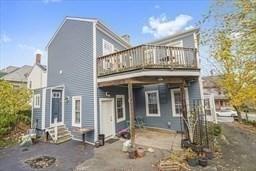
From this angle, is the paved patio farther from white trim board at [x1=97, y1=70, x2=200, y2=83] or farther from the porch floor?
white trim board at [x1=97, y1=70, x2=200, y2=83]

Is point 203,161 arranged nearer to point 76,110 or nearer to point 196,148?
point 196,148

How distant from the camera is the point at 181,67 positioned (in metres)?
8.69

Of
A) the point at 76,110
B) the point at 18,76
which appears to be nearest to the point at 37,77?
the point at 18,76

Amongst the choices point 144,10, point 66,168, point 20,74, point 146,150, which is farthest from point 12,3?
point 20,74

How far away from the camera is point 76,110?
1054 centimetres

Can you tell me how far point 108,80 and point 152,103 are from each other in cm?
474

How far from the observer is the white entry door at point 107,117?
9.83 metres

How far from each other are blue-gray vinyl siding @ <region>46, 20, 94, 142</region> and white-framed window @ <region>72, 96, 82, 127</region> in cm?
27

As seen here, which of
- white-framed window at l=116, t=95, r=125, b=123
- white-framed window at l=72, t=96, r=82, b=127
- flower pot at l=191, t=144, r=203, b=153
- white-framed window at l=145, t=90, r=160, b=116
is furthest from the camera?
white-framed window at l=145, t=90, r=160, b=116

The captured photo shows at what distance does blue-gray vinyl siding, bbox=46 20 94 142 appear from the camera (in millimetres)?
9930

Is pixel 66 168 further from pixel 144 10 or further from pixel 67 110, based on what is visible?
pixel 144 10

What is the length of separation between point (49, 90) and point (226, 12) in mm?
10210

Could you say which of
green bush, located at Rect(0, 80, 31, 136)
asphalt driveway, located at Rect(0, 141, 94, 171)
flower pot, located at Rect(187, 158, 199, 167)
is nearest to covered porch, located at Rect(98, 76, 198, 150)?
flower pot, located at Rect(187, 158, 199, 167)

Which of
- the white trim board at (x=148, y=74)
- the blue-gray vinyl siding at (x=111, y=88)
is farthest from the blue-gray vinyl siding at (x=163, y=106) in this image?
the white trim board at (x=148, y=74)
